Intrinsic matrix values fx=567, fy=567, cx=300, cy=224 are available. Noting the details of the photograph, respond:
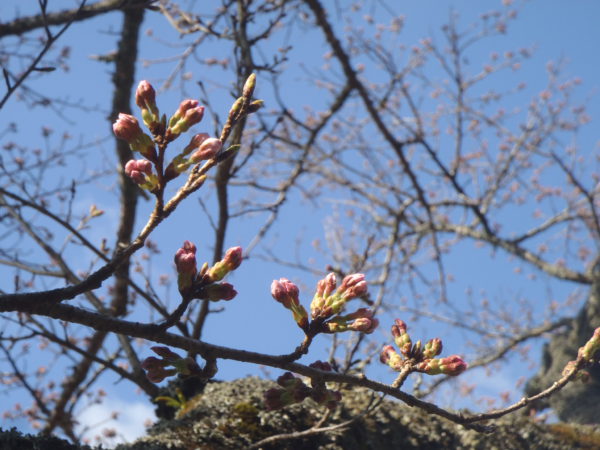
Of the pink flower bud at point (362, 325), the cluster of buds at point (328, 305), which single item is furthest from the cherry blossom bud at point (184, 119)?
the pink flower bud at point (362, 325)

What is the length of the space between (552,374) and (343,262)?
344cm

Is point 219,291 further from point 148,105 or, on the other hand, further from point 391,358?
point 391,358

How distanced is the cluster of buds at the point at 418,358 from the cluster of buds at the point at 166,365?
1.74 ft

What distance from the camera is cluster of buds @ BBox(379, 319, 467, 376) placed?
1410 millimetres

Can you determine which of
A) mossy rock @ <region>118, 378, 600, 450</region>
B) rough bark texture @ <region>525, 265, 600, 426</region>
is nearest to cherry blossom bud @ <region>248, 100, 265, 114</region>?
mossy rock @ <region>118, 378, 600, 450</region>

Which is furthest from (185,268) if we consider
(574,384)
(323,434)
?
(574,384)

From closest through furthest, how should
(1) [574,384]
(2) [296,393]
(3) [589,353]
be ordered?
(2) [296,393] → (3) [589,353] → (1) [574,384]

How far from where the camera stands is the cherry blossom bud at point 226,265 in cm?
120

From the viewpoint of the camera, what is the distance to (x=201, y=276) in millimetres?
1211

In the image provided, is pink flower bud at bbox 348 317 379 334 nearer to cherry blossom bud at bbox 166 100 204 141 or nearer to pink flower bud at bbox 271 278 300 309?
pink flower bud at bbox 271 278 300 309

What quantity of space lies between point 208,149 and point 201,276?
0.89ft

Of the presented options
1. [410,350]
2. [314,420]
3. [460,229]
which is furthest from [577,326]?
[410,350]

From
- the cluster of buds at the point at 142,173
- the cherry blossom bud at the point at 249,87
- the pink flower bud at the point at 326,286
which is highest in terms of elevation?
the cherry blossom bud at the point at 249,87

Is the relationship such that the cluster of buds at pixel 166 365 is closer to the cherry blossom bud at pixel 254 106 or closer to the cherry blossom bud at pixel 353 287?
the cherry blossom bud at pixel 353 287
